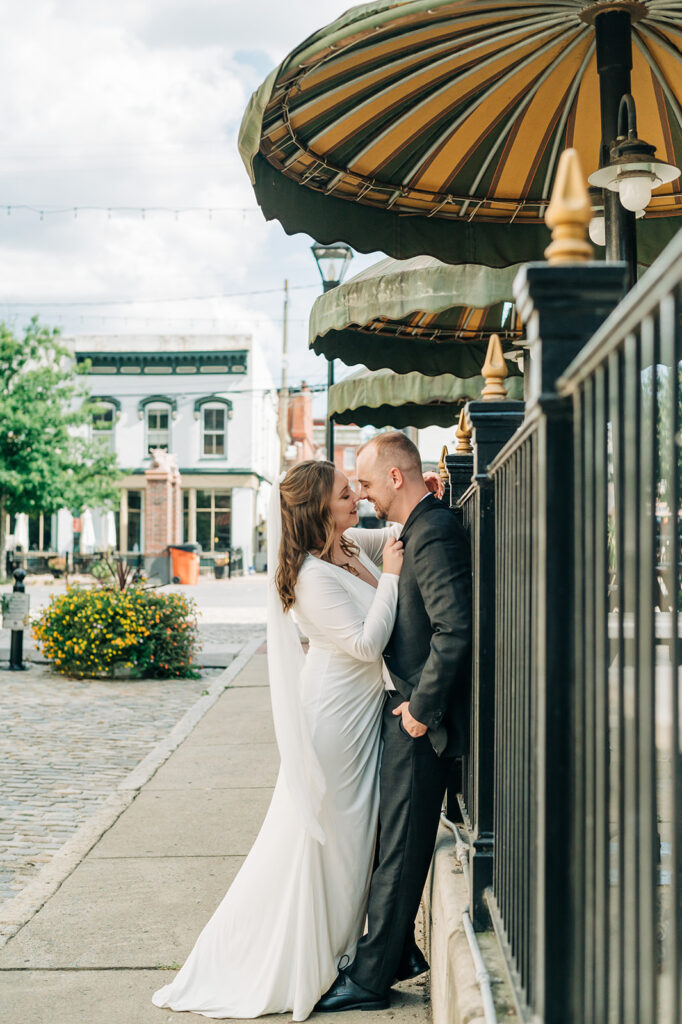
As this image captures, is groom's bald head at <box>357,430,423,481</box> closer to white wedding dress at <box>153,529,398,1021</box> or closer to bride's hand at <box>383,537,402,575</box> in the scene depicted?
bride's hand at <box>383,537,402,575</box>

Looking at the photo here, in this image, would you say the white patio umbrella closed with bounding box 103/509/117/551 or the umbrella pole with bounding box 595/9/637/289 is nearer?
the umbrella pole with bounding box 595/9/637/289

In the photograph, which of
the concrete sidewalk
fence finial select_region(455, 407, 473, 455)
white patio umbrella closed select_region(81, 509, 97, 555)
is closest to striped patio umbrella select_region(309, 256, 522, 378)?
fence finial select_region(455, 407, 473, 455)

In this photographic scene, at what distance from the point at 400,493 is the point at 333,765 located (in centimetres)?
105

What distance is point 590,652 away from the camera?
1.82 m

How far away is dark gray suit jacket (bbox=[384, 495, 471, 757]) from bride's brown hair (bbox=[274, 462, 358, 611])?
1.22ft

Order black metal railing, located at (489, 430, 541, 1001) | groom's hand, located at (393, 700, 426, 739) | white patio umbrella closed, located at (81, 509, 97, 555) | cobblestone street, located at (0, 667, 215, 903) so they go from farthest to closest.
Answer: white patio umbrella closed, located at (81, 509, 97, 555)
cobblestone street, located at (0, 667, 215, 903)
groom's hand, located at (393, 700, 426, 739)
black metal railing, located at (489, 430, 541, 1001)

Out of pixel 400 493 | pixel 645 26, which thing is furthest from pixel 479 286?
pixel 400 493

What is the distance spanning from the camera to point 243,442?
4784cm

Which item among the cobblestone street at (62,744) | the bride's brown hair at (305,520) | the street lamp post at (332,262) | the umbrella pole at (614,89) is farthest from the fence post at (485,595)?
the street lamp post at (332,262)

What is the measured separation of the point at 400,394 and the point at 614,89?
502 centimetres

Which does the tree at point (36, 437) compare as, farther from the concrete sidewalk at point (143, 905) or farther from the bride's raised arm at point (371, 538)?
the bride's raised arm at point (371, 538)

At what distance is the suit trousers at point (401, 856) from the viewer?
3658 millimetres

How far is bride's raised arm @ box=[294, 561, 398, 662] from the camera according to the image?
3773 mm

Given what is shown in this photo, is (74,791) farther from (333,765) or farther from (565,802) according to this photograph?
(565,802)
